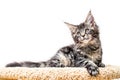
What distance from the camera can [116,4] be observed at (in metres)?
2.16

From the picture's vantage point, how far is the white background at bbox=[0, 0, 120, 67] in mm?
2174

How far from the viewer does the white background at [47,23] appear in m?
2.17

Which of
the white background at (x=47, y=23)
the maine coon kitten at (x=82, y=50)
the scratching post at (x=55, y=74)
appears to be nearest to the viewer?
the scratching post at (x=55, y=74)

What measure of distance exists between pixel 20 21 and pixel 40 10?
6.5 inches

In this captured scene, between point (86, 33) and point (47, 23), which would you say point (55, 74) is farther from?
point (47, 23)

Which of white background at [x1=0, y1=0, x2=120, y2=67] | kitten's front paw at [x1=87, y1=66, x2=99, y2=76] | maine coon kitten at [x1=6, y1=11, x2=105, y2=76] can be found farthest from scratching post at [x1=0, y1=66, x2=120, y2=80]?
white background at [x1=0, y1=0, x2=120, y2=67]

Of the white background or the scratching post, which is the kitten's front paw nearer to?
the scratching post

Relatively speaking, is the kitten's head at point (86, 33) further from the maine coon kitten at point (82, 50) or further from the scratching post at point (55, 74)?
the scratching post at point (55, 74)

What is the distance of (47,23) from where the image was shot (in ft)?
7.20

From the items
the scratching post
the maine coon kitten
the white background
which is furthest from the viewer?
the white background

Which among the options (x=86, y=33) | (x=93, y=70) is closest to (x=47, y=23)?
(x=86, y=33)

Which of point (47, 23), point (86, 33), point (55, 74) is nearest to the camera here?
point (55, 74)

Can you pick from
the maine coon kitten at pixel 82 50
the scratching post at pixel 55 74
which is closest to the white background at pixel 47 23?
the maine coon kitten at pixel 82 50

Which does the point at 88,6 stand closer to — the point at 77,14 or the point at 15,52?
the point at 77,14
